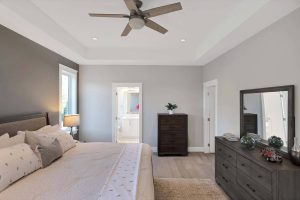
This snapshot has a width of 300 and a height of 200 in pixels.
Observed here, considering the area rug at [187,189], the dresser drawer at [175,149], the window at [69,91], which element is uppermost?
the window at [69,91]

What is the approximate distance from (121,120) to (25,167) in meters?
4.79

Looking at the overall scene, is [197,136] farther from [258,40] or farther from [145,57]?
[258,40]

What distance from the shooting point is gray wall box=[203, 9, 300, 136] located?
216 cm

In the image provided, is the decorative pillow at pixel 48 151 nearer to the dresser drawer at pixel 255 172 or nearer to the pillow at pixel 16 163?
the pillow at pixel 16 163

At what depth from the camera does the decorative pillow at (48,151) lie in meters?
2.27

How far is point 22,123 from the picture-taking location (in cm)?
275

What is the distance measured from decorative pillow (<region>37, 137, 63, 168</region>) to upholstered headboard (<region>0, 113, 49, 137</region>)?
42 cm

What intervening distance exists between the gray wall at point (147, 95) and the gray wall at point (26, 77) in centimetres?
141

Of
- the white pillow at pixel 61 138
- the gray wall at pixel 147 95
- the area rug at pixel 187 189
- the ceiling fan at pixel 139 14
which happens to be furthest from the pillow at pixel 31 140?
the gray wall at pixel 147 95

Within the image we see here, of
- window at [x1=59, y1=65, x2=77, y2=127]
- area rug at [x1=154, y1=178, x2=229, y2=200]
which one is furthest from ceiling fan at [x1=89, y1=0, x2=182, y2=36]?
window at [x1=59, y1=65, x2=77, y2=127]

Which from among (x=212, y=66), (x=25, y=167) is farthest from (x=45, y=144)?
(x=212, y=66)

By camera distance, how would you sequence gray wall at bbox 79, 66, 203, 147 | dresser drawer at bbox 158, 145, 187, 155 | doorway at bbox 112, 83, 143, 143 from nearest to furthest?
dresser drawer at bbox 158, 145, 187, 155, gray wall at bbox 79, 66, 203, 147, doorway at bbox 112, 83, 143, 143

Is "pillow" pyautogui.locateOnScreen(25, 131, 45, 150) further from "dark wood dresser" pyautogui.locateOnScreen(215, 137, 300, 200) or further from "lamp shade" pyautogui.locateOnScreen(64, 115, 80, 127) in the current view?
"dark wood dresser" pyautogui.locateOnScreen(215, 137, 300, 200)

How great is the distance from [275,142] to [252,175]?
511mm
